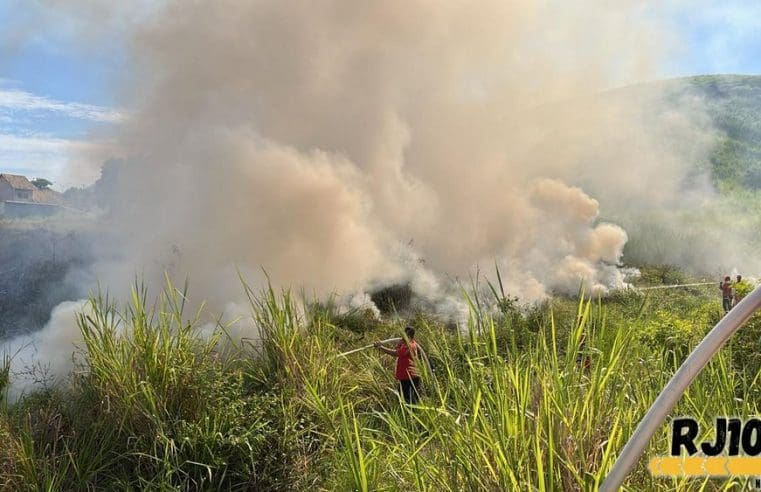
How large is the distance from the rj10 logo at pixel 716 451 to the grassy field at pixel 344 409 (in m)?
0.10

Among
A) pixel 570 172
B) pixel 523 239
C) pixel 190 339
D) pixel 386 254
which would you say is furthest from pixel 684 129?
pixel 190 339

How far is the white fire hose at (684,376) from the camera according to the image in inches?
74.9

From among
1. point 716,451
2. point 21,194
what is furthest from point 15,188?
point 716,451

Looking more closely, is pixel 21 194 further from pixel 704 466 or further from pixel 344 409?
pixel 704 466

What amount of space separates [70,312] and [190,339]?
271 inches

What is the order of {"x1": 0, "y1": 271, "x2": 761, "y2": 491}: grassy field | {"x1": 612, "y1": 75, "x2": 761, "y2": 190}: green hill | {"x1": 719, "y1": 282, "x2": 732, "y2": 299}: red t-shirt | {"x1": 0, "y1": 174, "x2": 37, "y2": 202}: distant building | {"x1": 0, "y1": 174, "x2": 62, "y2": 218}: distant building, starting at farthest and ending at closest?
{"x1": 612, "y1": 75, "x2": 761, "y2": 190}: green hill < {"x1": 0, "y1": 174, "x2": 37, "y2": 202}: distant building < {"x1": 0, "y1": 174, "x2": 62, "y2": 218}: distant building < {"x1": 719, "y1": 282, "x2": 732, "y2": 299}: red t-shirt < {"x1": 0, "y1": 271, "x2": 761, "y2": 491}: grassy field

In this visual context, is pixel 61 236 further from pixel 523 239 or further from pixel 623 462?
pixel 623 462

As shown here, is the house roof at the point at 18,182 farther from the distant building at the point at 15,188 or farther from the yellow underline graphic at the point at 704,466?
the yellow underline graphic at the point at 704,466

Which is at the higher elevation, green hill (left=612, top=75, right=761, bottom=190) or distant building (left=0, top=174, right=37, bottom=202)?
green hill (left=612, top=75, right=761, bottom=190)

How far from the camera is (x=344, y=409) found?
179 inches

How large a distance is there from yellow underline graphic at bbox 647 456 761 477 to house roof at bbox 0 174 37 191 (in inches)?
1534

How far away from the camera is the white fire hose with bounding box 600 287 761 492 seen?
1.90 metres

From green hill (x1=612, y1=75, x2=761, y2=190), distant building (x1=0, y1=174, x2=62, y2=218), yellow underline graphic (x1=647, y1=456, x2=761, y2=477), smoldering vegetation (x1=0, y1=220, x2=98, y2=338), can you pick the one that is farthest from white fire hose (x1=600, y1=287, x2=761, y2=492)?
green hill (x1=612, y1=75, x2=761, y2=190)

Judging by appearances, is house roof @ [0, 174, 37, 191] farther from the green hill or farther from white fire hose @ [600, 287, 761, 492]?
white fire hose @ [600, 287, 761, 492]
